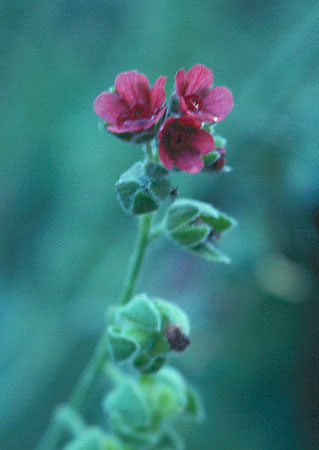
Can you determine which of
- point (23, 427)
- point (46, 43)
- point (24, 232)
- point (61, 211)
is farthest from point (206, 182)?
point (23, 427)

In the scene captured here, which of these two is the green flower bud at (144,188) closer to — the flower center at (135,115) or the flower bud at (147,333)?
the flower center at (135,115)

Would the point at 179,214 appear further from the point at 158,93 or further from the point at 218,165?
the point at 158,93

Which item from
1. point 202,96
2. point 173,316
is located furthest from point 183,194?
point 202,96

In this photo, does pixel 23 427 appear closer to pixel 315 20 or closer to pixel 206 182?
pixel 206 182

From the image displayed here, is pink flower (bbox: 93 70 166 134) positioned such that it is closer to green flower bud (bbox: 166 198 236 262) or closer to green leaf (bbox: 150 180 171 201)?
green leaf (bbox: 150 180 171 201)

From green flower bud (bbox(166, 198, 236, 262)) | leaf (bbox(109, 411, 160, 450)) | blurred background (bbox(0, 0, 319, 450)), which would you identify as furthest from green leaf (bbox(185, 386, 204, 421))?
blurred background (bbox(0, 0, 319, 450))
